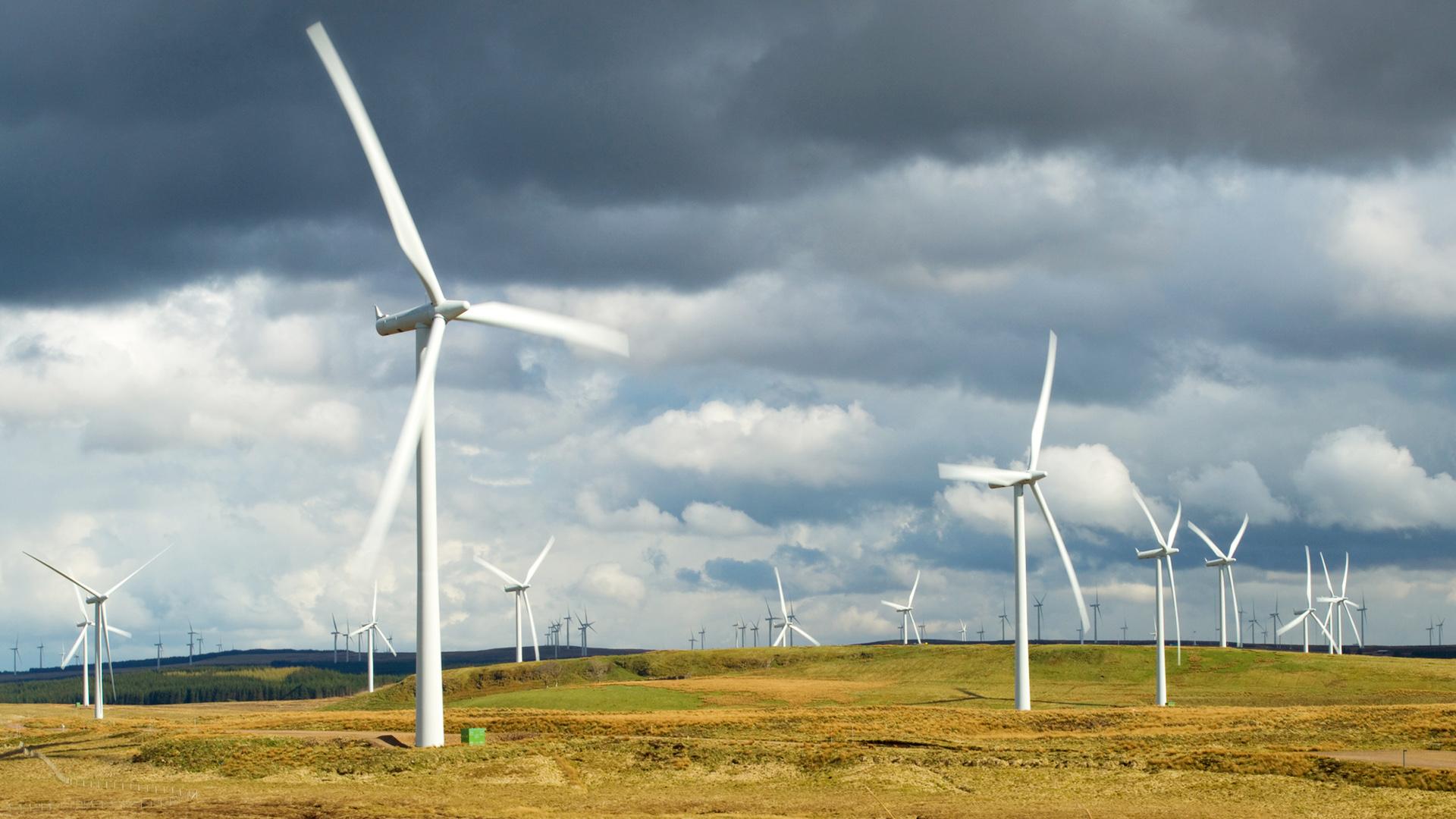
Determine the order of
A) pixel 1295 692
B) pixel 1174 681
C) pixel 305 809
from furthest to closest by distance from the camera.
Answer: pixel 1174 681 < pixel 1295 692 < pixel 305 809

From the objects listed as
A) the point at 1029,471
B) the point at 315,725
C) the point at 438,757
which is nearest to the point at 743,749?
the point at 438,757

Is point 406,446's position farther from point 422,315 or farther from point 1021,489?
point 1021,489

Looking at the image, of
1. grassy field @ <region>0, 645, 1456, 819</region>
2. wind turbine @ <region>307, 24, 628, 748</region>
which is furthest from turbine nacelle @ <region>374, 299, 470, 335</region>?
grassy field @ <region>0, 645, 1456, 819</region>

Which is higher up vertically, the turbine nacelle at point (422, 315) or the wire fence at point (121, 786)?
the turbine nacelle at point (422, 315)

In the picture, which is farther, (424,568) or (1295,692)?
(1295,692)

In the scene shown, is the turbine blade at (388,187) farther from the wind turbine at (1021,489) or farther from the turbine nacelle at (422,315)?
the wind turbine at (1021,489)

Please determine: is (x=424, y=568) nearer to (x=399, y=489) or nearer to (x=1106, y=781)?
(x=399, y=489)

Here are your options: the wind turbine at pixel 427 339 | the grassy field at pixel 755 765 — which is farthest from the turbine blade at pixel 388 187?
the grassy field at pixel 755 765

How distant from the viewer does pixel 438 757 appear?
221ft

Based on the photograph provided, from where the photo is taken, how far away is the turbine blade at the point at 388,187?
64688 millimetres

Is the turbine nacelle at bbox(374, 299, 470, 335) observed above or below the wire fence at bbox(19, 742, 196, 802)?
above

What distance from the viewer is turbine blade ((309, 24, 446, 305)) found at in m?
64.7

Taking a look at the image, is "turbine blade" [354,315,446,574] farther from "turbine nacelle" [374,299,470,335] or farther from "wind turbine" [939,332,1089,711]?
"wind turbine" [939,332,1089,711]

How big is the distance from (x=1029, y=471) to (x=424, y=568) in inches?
2329
